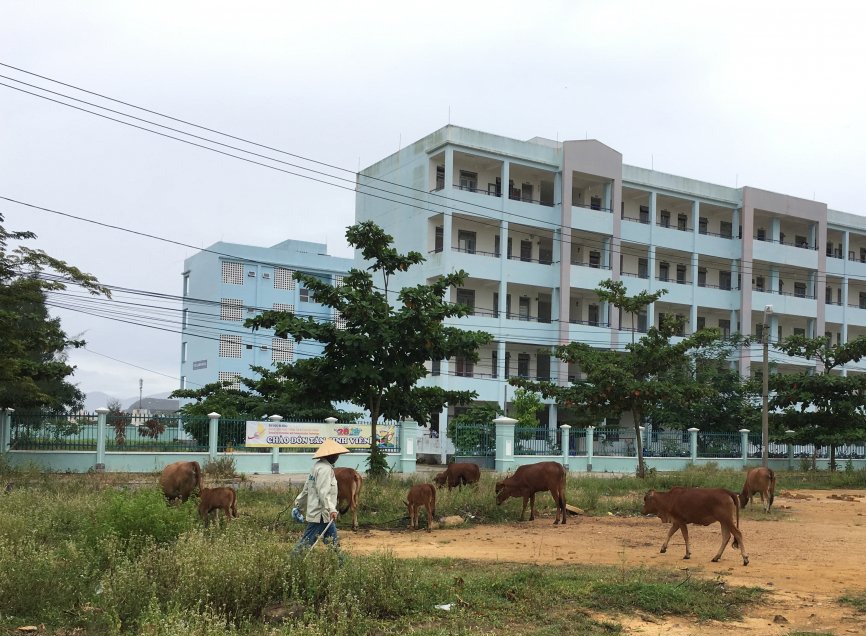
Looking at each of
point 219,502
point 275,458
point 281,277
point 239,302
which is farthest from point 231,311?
point 219,502

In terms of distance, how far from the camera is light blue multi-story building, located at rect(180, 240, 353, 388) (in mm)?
58031

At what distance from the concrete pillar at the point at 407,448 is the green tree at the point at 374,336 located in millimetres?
7026

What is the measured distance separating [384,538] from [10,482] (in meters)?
8.95

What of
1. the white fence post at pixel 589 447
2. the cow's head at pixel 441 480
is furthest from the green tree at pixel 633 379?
the cow's head at pixel 441 480

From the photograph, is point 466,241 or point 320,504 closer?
point 320,504

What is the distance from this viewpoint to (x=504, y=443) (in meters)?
28.6

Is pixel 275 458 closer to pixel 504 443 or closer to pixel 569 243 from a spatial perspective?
pixel 504 443

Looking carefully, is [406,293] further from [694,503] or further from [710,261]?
[710,261]

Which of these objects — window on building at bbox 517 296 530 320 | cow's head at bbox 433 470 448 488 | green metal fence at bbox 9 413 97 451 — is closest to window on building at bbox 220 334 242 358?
window on building at bbox 517 296 530 320

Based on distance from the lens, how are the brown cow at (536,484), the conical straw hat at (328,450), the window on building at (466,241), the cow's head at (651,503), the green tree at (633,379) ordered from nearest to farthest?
the conical straw hat at (328,450), the cow's head at (651,503), the brown cow at (536,484), the green tree at (633,379), the window on building at (466,241)

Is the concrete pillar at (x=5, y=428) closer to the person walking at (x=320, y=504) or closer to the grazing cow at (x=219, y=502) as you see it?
the grazing cow at (x=219, y=502)

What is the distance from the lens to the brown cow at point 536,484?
1622 cm

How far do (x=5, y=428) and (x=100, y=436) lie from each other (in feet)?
8.47

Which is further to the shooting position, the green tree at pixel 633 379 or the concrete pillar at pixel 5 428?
the green tree at pixel 633 379
